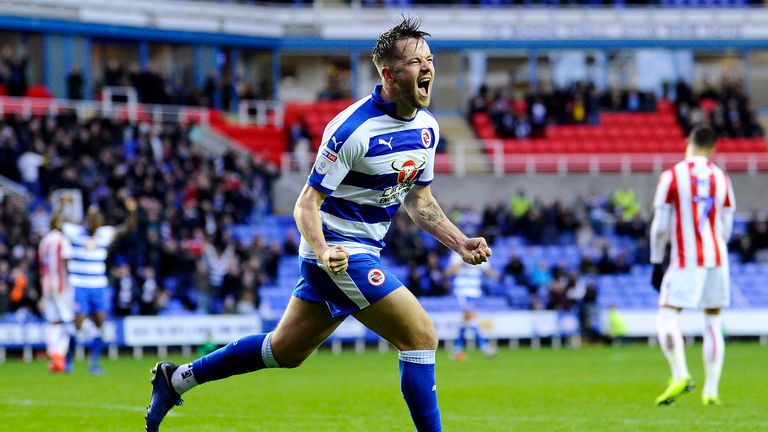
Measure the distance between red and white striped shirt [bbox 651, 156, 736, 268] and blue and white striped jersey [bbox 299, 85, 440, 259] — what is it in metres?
4.90

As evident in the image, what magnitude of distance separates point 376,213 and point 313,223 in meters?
0.50

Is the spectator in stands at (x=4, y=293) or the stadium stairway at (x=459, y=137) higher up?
the stadium stairway at (x=459, y=137)

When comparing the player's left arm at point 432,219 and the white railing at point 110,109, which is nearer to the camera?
the player's left arm at point 432,219

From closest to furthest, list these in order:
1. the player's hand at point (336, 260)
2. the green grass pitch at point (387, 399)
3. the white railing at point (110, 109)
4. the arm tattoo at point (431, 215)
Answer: the player's hand at point (336, 260) < the arm tattoo at point (431, 215) < the green grass pitch at point (387, 399) < the white railing at point (110, 109)

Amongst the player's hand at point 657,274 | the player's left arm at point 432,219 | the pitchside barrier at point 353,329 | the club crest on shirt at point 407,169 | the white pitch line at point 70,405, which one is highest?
the club crest on shirt at point 407,169

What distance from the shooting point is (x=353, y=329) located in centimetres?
2736

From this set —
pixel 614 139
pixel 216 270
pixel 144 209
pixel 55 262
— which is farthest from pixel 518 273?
pixel 55 262

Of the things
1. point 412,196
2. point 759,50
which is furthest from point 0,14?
point 412,196

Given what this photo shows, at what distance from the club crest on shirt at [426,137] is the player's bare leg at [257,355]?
111 centimetres

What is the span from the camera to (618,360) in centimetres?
2184

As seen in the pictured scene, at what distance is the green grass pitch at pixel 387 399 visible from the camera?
35.2 feet

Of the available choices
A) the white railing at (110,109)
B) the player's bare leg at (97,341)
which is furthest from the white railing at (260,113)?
the player's bare leg at (97,341)

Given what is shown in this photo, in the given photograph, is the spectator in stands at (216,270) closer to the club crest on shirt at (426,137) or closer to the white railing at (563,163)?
the white railing at (563,163)

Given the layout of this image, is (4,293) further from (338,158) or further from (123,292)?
(338,158)
